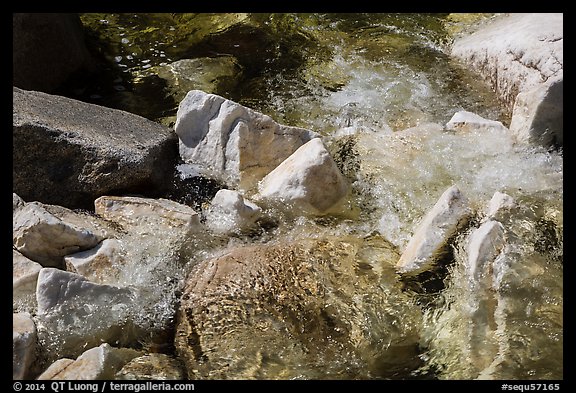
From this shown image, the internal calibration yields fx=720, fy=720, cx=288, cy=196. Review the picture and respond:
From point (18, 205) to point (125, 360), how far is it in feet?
3.85

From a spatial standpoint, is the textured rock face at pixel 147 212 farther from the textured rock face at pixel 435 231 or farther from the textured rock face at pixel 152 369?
the textured rock face at pixel 435 231

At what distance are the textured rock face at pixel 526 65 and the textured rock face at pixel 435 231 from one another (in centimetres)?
102

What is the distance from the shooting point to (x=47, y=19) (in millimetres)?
5785

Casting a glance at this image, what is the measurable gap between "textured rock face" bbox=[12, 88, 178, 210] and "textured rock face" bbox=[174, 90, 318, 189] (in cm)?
31

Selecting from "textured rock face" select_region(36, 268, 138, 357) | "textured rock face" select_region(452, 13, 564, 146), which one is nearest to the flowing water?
"textured rock face" select_region(452, 13, 564, 146)

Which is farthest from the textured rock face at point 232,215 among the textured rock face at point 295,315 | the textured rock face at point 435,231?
the textured rock face at point 435,231

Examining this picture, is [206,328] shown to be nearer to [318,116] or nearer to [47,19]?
[318,116]

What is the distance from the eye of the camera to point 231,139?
4574mm

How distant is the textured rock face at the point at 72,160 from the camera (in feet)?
13.9

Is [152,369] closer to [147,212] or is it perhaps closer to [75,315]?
[75,315]

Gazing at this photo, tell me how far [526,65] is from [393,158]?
1325 millimetres

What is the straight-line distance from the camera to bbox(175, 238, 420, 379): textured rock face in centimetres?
325

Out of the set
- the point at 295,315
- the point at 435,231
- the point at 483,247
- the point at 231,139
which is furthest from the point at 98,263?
the point at 483,247

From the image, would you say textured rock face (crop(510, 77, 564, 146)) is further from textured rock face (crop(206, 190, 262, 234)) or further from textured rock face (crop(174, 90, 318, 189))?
textured rock face (crop(206, 190, 262, 234))
